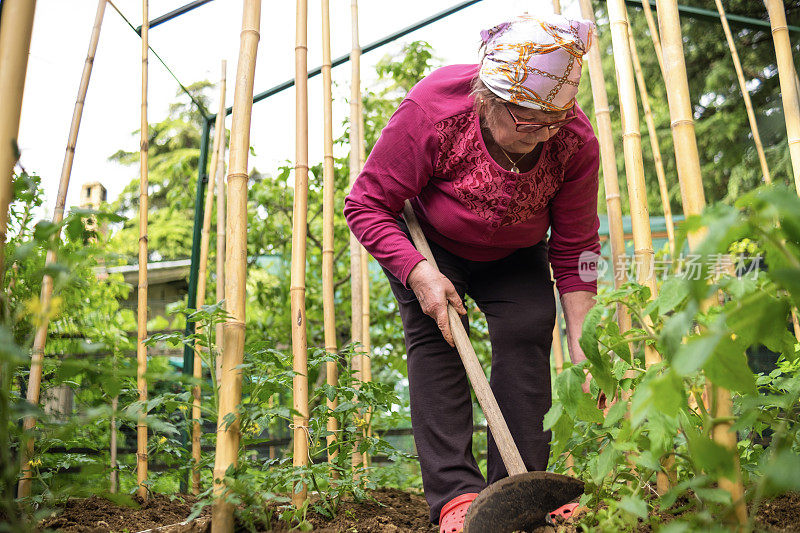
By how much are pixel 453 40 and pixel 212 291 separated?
235cm

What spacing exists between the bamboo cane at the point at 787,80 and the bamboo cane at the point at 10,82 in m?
1.85

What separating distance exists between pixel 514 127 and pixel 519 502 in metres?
0.81

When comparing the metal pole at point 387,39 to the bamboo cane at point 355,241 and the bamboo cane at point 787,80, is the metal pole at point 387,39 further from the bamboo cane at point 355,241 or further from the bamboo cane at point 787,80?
the bamboo cane at point 787,80

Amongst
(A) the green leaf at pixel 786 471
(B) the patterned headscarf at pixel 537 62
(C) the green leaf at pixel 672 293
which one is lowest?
(A) the green leaf at pixel 786 471

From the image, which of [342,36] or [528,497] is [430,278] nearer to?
[528,497]

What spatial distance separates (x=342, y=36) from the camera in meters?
3.62

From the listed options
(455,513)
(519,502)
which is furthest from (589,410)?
(455,513)

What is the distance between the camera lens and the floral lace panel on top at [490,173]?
160 cm

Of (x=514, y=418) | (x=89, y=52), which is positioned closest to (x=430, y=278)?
(x=514, y=418)

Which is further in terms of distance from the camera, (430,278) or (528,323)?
(528,323)

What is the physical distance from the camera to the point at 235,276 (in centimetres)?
119

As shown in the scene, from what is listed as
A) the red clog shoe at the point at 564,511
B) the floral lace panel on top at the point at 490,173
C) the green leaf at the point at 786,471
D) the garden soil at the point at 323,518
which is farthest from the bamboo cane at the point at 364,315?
the green leaf at the point at 786,471

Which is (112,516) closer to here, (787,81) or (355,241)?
(355,241)

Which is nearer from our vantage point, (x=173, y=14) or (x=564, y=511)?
(x=564, y=511)
